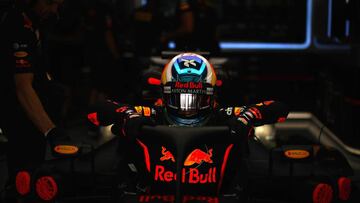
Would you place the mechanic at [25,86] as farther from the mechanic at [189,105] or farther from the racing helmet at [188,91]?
the racing helmet at [188,91]

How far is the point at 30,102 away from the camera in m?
4.21

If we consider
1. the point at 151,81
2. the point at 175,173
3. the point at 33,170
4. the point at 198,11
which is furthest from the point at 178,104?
the point at 198,11

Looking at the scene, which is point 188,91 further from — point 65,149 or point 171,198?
point 65,149

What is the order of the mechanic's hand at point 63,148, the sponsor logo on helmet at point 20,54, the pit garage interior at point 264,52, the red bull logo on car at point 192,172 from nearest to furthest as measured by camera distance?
the red bull logo on car at point 192,172 → the mechanic's hand at point 63,148 → the sponsor logo on helmet at point 20,54 → the pit garage interior at point 264,52

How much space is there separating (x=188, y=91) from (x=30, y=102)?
111cm

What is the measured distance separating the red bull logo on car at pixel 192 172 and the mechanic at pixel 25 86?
2.76 feet

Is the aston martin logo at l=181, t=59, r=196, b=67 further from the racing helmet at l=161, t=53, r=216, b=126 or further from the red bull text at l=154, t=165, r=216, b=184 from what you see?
the red bull text at l=154, t=165, r=216, b=184

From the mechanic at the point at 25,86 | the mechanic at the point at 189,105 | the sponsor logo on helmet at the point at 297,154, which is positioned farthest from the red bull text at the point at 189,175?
the mechanic at the point at 25,86

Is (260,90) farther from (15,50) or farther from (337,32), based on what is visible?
(15,50)

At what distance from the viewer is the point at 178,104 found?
3.79 m

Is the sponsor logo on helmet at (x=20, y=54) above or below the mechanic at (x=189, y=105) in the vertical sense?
above

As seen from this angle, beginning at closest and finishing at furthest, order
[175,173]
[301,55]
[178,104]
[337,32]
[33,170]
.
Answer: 1. [175,173]
2. [178,104]
3. [33,170]
4. [337,32]
5. [301,55]

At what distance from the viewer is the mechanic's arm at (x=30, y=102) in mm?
4203

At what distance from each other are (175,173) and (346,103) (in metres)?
4.81
